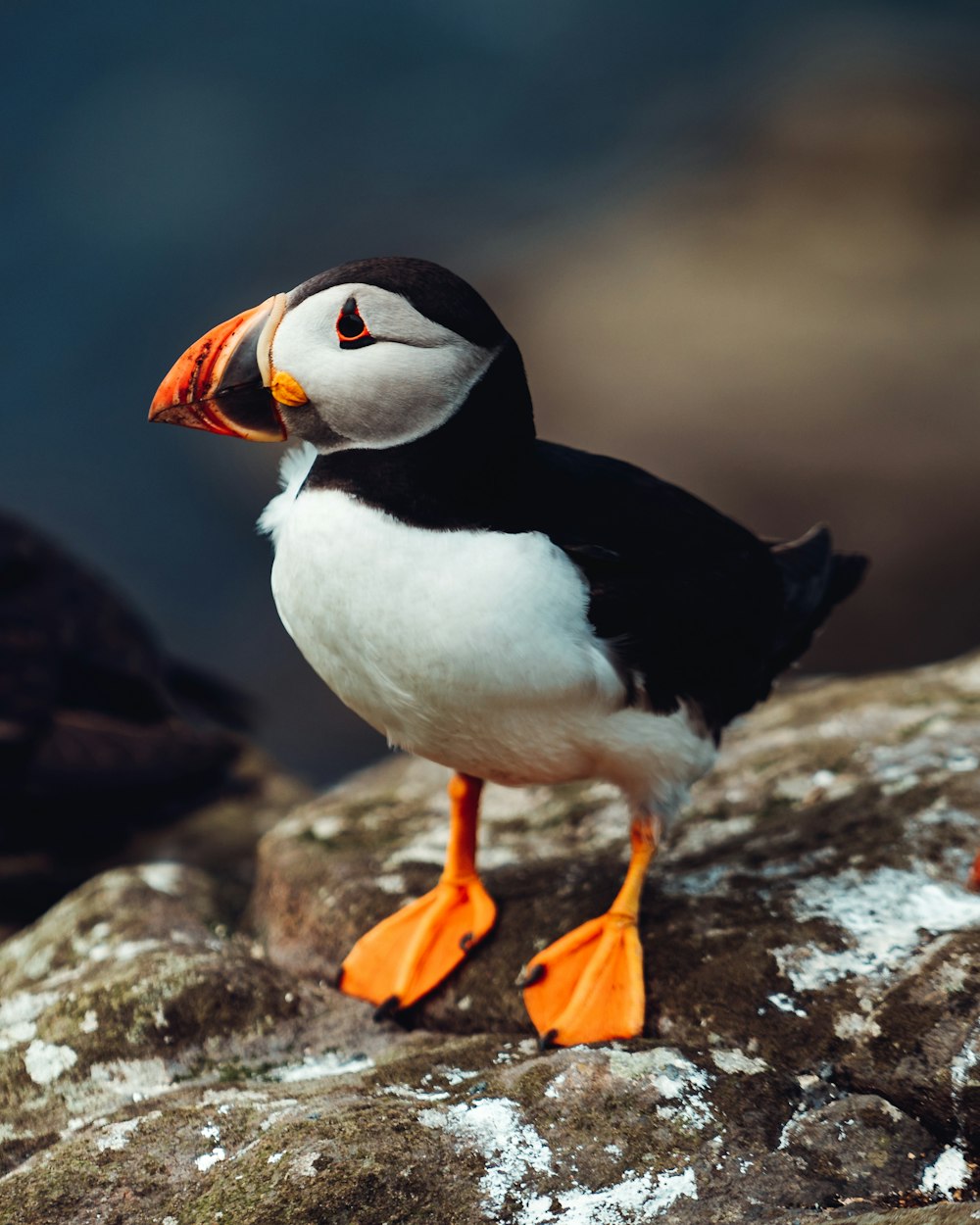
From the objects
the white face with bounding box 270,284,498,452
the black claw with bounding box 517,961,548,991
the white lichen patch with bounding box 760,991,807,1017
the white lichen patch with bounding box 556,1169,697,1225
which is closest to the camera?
the white lichen patch with bounding box 556,1169,697,1225

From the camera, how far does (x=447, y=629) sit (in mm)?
2520

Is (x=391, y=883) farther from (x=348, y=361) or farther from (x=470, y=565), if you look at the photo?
(x=348, y=361)

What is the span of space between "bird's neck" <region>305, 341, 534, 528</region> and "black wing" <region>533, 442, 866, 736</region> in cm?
15

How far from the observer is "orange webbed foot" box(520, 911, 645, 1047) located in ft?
9.05

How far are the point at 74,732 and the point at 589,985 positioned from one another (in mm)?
2476

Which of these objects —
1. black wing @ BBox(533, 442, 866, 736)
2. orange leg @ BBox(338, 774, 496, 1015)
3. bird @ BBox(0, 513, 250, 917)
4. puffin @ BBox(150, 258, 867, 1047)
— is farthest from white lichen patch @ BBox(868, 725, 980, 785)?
bird @ BBox(0, 513, 250, 917)

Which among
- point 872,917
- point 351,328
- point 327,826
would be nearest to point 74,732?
point 327,826

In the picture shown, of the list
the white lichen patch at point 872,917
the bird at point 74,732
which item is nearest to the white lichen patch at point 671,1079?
the white lichen patch at point 872,917

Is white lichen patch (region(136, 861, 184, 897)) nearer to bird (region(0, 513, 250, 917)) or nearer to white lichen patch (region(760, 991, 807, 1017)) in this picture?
bird (region(0, 513, 250, 917))

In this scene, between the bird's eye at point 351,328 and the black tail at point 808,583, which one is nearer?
the bird's eye at point 351,328

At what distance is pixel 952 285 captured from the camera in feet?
28.9

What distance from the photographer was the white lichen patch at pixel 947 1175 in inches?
87.2

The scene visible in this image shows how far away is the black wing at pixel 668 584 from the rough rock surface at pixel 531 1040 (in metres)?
0.56

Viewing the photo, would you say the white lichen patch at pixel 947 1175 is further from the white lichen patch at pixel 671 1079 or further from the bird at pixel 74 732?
the bird at pixel 74 732
